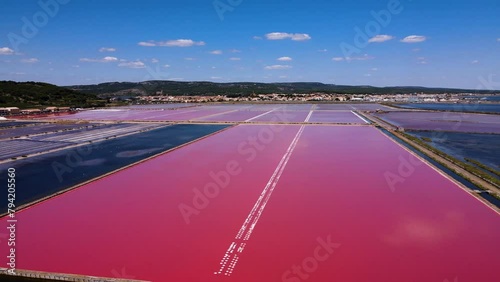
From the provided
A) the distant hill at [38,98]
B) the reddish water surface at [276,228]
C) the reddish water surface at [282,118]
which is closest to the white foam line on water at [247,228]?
the reddish water surface at [276,228]

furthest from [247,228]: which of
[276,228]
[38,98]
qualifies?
[38,98]

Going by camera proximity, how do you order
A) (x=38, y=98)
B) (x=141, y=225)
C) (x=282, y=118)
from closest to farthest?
(x=141, y=225), (x=282, y=118), (x=38, y=98)

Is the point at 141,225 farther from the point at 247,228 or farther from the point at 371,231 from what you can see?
the point at 371,231

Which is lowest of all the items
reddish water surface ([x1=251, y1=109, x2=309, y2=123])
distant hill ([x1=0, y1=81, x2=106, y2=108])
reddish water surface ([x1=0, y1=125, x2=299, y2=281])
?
reddish water surface ([x1=0, y1=125, x2=299, y2=281])

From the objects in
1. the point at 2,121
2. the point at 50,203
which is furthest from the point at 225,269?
the point at 2,121

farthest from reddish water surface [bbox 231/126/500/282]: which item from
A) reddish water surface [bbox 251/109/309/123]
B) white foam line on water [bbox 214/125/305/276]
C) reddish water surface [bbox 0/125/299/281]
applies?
reddish water surface [bbox 251/109/309/123]

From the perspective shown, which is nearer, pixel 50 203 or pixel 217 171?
pixel 50 203

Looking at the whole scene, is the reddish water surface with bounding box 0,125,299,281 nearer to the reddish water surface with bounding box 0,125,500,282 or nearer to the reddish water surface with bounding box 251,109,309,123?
the reddish water surface with bounding box 0,125,500,282

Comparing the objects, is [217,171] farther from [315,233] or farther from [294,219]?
[315,233]
